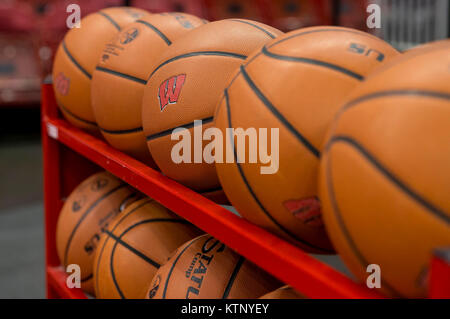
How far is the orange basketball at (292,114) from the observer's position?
1000mm

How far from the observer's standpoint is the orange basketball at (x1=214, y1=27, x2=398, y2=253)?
39.4 inches

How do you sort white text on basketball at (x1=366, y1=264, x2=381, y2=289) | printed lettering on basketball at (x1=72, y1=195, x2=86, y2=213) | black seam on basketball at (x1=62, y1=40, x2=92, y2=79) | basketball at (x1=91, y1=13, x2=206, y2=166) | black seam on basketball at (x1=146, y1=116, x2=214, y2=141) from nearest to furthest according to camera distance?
white text on basketball at (x1=366, y1=264, x2=381, y2=289) < black seam on basketball at (x1=146, y1=116, x2=214, y2=141) < basketball at (x1=91, y1=13, x2=206, y2=166) < black seam on basketball at (x1=62, y1=40, x2=92, y2=79) < printed lettering on basketball at (x1=72, y1=195, x2=86, y2=213)

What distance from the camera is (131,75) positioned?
1673mm

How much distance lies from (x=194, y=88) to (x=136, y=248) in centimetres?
63

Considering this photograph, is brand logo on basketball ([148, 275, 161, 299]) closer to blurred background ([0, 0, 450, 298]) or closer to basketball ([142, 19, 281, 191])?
basketball ([142, 19, 281, 191])

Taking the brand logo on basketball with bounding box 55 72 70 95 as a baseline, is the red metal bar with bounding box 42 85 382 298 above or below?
below

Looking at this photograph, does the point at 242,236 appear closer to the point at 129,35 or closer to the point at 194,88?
the point at 194,88

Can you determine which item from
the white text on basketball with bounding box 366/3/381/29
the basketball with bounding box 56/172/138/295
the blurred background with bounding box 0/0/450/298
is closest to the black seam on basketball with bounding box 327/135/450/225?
the white text on basketball with bounding box 366/3/381/29

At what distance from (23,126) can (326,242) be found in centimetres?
718

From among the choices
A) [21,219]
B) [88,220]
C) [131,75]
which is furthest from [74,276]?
[21,219]

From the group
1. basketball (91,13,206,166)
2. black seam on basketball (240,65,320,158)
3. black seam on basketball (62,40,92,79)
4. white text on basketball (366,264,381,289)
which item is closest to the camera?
white text on basketball (366,264,381,289)

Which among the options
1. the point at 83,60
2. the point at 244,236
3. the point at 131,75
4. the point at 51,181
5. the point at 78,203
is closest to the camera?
the point at 244,236

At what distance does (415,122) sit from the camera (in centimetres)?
75

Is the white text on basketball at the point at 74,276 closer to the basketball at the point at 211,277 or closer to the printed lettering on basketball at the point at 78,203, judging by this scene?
the printed lettering on basketball at the point at 78,203
